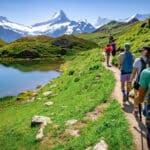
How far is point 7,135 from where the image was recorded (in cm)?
2422

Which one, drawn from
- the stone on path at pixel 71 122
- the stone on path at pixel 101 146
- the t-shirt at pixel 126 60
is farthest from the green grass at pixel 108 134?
the t-shirt at pixel 126 60

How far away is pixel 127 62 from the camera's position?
81.1ft

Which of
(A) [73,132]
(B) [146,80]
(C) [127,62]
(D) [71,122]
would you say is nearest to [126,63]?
(C) [127,62]

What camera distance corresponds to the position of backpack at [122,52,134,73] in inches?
964

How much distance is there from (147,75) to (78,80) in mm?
32308

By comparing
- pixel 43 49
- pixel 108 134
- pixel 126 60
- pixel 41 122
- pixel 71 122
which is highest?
pixel 126 60

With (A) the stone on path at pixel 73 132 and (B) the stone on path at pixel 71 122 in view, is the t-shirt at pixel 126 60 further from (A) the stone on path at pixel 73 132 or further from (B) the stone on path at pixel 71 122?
(A) the stone on path at pixel 73 132

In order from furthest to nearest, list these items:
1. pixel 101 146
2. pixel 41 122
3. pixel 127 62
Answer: pixel 127 62
pixel 41 122
pixel 101 146

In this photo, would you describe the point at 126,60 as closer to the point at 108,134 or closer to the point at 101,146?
the point at 108,134

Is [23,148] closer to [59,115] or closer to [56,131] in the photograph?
[56,131]

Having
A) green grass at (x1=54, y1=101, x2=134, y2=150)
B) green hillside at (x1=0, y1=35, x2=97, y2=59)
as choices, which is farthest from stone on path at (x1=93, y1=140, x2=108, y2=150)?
green hillside at (x1=0, y1=35, x2=97, y2=59)

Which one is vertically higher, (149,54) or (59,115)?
(149,54)

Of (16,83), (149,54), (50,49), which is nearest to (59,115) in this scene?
(149,54)

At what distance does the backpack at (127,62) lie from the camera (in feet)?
80.3
